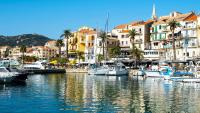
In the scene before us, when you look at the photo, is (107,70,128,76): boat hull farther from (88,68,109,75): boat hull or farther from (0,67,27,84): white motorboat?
(0,67,27,84): white motorboat

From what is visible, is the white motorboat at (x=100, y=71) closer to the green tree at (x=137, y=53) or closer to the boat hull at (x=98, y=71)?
the boat hull at (x=98, y=71)

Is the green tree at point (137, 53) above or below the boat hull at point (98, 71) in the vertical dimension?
above

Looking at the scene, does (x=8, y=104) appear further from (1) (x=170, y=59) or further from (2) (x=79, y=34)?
(2) (x=79, y=34)

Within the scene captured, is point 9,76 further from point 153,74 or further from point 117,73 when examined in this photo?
point 117,73

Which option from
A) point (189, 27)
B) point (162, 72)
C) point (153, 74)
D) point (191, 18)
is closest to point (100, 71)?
point (153, 74)

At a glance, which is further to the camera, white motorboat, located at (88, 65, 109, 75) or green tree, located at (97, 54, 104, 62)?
green tree, located at (97, 54, 104, 62)

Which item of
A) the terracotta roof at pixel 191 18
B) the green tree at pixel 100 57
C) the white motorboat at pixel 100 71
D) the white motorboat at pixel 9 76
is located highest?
the terracotta roof at pixel 191 18

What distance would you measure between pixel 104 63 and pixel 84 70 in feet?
38.1

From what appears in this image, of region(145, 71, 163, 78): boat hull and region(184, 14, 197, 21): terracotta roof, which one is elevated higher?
region(184, 14, 197, 21): terracotta roof

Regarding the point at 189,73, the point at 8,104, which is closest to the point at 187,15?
the point at 189,73

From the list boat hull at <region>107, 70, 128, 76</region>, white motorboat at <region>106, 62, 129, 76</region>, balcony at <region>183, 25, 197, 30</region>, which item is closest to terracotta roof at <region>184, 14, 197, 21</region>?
balcony at <region>183, 25, 197, 30</region>

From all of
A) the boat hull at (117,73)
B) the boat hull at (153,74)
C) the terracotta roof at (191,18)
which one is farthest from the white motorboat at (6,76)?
the terracotta roof at (191,18)

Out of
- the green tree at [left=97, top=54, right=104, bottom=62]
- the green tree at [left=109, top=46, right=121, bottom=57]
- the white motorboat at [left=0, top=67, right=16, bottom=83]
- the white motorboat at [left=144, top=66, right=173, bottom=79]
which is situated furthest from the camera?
the green tree at [left=97, top=54, right=104, bottom=62]

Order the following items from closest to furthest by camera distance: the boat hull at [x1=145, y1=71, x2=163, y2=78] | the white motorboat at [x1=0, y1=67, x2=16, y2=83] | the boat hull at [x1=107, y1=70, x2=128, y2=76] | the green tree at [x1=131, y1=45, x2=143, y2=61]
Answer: the white motorboat at [x1=0, y1=67, x2=16, y2=83], the boat hull at [x1=145, y1=71, x2=163, y2=78], the boat hull at [x1=107, y1=70, x2=128, y2=76], the green tree at [x1=131, y1=45, x2=143, y2=61]
